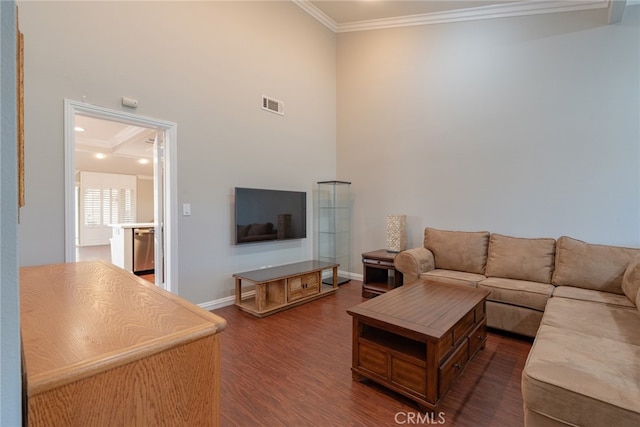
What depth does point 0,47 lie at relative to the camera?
0.45 meters

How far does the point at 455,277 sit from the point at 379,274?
1.24 meters

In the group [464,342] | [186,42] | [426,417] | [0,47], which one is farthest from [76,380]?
[186,42]

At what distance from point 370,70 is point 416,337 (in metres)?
4.15

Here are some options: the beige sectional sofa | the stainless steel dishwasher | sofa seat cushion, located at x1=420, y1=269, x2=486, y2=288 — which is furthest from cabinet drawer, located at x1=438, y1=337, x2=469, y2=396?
the stainless steel dishwasher

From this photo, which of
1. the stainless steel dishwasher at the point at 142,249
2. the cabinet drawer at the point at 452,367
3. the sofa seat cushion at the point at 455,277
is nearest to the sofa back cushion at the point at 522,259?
the sofa seat cushion at the point at 455,277

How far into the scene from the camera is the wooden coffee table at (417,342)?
176 centimetres

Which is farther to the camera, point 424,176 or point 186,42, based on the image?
point 424,176

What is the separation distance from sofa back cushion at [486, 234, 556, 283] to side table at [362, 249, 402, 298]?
43.7 inches

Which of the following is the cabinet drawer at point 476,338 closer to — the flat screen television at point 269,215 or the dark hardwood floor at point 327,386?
the dark hardwood floor at point 327,386

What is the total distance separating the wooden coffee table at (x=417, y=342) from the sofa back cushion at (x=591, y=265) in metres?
1.22

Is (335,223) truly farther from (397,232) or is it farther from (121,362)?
(121,362)

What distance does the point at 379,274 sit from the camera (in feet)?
14.0

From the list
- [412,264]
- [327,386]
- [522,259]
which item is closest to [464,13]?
[522,259]

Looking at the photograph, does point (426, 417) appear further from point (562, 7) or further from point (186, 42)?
point (562, 7)
